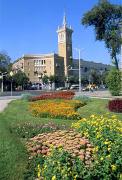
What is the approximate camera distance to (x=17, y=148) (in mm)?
9617

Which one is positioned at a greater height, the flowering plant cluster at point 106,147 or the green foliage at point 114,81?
the green foliage at point 114,81

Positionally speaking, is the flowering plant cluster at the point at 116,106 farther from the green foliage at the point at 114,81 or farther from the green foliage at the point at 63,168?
the green foliage at the point at 114,81

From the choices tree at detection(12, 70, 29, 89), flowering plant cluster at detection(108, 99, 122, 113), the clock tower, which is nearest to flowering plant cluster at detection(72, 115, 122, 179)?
flowering plant cluster at detection(108, 99, 122, 113)

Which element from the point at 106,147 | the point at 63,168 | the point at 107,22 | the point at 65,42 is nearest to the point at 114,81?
the point at 107,22

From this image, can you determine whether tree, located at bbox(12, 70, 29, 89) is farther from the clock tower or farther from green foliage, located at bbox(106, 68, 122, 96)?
green foliage, located at bbox(106, 68, 122, 96)

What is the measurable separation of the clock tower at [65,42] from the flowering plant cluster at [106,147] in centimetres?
17398

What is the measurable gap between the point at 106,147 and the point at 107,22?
46.3 metres

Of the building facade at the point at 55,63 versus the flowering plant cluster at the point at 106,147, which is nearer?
the flowering plant cluster at the point at 106,147

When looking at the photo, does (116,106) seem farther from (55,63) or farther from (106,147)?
(55,63)

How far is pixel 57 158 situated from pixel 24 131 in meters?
6.27

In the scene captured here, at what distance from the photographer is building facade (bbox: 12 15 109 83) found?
568ft

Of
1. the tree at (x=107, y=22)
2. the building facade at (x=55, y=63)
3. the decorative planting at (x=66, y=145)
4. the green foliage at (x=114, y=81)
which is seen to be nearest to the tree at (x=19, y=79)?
the building facade at (x=55, y=63)

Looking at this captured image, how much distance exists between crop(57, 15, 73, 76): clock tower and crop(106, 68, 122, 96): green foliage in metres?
139

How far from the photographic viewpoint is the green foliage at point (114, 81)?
141 feet
